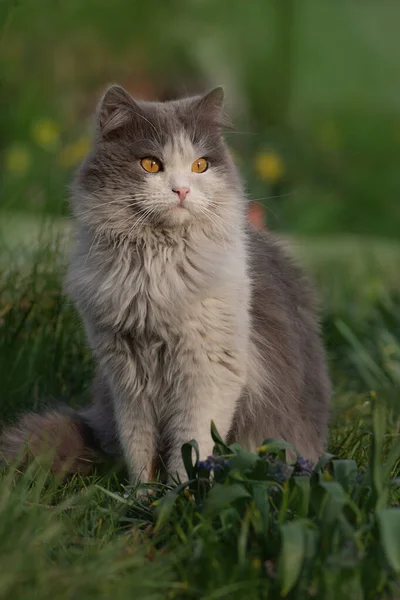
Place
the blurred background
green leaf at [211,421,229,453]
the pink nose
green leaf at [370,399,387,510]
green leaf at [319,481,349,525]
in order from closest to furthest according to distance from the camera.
Result: green leaf at [319,481,349,525]
green leaf at [370,399,387,510]
green leaf at [211,421,229,453]
the pink nose
the blurred background

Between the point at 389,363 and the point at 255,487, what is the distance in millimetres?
1989

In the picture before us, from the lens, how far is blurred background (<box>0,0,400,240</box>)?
27.6 feet

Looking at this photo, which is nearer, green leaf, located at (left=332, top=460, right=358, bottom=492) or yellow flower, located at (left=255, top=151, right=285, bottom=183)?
green leaf, located at (left=332, top=460, right=358, bottom=492)

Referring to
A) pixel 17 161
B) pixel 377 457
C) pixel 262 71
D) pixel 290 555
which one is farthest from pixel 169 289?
pixel 262 71

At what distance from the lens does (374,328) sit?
184 inches

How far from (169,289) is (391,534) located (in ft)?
3.39

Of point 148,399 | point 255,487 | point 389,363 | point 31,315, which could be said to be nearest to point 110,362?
point 148,399

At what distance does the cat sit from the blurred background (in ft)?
18.0

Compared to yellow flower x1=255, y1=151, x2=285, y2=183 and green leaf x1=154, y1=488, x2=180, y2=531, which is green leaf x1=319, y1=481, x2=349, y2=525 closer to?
green leaf x1=154, y1=488, x2=180, y2=531

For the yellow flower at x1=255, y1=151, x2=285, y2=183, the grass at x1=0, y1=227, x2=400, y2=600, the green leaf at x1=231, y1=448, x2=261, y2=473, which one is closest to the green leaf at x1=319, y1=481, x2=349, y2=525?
the grass at x1=0, y1=227, x2=400, y2=600

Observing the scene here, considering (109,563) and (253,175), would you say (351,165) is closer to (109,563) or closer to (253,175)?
(253,175)

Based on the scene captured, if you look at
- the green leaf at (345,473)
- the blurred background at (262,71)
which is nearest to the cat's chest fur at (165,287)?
the green leaf at (345,473)

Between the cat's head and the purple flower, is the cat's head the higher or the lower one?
the higher one

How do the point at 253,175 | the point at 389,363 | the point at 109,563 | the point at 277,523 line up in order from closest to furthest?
the point at 109,563 → the point at 277,523 → the point at 389,363 → the point at 253,175
